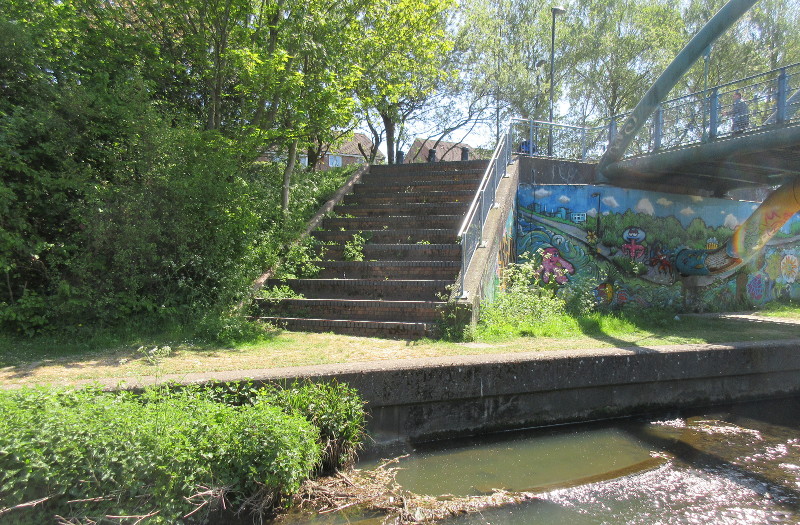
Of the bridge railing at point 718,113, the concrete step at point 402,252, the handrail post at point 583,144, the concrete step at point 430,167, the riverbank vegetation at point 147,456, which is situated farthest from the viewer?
the handrail post at point 583,144

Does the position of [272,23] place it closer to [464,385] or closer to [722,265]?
[464,385]

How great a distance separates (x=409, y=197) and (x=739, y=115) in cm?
647

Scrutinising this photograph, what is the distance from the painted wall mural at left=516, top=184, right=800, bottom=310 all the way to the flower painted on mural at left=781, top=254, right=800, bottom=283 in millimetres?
2759

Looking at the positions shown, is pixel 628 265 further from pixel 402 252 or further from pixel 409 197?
pixel 402 252

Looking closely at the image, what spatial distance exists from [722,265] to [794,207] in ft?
6.16

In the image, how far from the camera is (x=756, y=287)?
46.9 feet

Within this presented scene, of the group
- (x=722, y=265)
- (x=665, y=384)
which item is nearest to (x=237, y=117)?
(x=665, y=384)

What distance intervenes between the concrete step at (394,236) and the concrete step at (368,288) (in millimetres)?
1554

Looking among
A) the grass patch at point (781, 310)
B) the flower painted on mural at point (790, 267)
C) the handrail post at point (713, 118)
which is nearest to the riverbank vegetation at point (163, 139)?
the handrail post at point (713, 118)

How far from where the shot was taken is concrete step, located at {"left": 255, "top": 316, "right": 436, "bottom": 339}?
7.32 m

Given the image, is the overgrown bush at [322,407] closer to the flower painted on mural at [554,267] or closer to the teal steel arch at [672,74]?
the flower painted on mural at [554,267]

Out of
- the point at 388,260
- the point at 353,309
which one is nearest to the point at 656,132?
the point at 388,260

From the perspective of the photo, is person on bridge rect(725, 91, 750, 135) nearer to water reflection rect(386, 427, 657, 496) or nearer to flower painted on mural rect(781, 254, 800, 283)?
water reflection rect(386, 427, 657, 496)

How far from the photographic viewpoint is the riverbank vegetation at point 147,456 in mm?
3094
